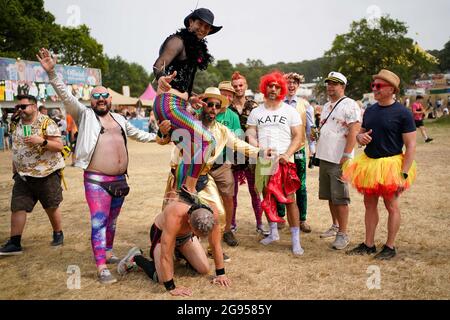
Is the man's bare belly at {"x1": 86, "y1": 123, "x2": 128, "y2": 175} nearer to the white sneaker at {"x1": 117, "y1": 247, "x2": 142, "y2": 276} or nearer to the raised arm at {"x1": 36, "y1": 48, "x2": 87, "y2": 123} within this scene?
the raised arm at {"x1": 36, "y1": 48, "x2": 87, "y2": 123}

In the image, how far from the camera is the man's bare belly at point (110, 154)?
156 inches

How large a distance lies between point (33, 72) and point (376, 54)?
146ft

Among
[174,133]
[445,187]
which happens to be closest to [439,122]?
[445,187]

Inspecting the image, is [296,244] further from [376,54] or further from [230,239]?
[376,54]

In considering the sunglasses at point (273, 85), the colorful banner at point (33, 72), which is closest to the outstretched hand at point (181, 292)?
the sunglasses at point (273, 85)

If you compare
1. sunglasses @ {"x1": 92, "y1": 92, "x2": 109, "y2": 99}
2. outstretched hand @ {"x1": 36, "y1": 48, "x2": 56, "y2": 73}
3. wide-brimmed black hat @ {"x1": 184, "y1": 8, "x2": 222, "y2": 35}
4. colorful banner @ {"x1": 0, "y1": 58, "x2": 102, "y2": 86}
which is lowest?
sunglasses @ {"x1": 92, "y1": 92, "x2": 109, "y2": 99}

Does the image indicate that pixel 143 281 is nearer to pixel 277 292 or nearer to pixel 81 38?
pixel 277 292

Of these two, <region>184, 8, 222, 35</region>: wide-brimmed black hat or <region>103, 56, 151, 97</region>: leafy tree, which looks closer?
<region>184, 8, 222, 35</region>: wide-brimmed black hat

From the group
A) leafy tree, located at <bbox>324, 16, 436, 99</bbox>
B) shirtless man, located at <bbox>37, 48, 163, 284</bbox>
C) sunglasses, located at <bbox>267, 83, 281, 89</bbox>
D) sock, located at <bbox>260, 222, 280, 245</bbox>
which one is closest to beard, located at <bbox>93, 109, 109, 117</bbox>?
shirtless man, located at <bbox>37, 48, 163, 284</bbox>

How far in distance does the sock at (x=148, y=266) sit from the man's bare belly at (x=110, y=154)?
3.20 feet

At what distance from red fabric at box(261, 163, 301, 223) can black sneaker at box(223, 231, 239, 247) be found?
0.67m

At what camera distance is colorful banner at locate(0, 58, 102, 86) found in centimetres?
2172

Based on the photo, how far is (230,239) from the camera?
16.1 feet

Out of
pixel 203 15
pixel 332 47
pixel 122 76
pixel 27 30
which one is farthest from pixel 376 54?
pixel 122 76
